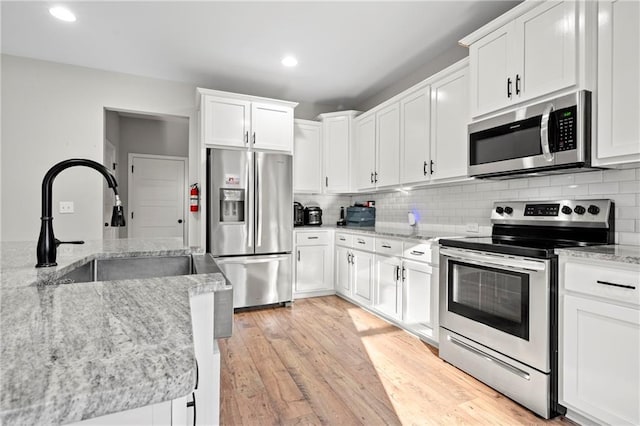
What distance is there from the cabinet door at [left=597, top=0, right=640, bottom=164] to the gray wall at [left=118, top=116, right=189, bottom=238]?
476 cm

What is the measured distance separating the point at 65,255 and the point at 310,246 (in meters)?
2.86

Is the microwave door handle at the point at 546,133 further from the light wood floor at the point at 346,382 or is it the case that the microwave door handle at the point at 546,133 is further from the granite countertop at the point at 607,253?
the light wood floor at the point at 346,382

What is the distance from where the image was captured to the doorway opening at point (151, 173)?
5.17 m

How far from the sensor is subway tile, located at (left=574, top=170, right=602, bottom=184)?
6.77ft

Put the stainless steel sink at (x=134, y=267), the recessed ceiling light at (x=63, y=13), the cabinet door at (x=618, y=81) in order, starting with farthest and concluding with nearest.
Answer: the recessed ceiling light at (x=63, y=13) → the cabinet door at (x=618, y=81) → the stainless steel sink at (x=134, y=267)

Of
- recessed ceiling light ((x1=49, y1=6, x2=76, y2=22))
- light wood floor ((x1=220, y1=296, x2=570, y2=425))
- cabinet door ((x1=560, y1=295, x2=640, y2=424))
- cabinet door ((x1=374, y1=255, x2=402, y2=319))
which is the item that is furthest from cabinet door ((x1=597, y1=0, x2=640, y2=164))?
recessed ceiling light ((x1=49, y1=6, x2=76, y2=22))

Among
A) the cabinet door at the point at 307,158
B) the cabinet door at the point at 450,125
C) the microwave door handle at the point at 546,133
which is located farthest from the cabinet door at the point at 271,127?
the microwave door handle at the point at 546,133

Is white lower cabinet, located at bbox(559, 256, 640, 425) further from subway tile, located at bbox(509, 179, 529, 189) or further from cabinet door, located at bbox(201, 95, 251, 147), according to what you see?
cabinet door, located at bbox(201, 95, 251, 147)

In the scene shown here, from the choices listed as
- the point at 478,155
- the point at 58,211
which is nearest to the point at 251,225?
the point at 58,211

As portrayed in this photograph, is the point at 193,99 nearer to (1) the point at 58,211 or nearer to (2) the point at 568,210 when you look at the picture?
(1) the point at 58,211

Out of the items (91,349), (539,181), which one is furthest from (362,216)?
(91,349)

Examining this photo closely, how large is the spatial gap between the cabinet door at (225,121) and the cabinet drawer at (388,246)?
5.99 feet

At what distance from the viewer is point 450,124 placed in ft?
9.12

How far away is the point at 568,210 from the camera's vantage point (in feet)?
7.04
